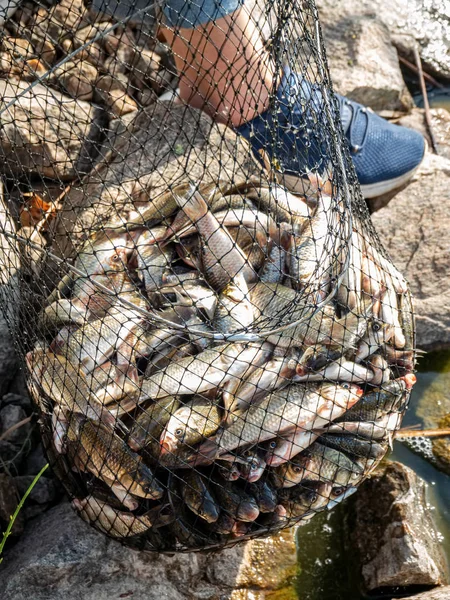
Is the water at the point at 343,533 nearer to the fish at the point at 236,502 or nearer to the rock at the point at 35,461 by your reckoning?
the fish at the point at 236,502

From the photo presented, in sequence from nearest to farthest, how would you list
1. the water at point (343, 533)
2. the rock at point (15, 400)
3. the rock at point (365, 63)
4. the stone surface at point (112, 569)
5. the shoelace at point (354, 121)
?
the stone surface at point (112, 569), the water at point (343, 533), the rock at point (15, 400), the shoelace at point (354, 121), the rock at point (365, 63)

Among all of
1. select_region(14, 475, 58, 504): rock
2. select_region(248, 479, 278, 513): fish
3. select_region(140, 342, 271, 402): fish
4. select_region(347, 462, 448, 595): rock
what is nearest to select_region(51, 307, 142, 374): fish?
select_region(140, 342, 271, 402): fish

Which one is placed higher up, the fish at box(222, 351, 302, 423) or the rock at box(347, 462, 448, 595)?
the fish at box(222, 351, 302, 423)

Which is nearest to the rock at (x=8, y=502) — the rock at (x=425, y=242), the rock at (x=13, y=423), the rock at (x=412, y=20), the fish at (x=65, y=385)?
the rock at (x=13, y=423)

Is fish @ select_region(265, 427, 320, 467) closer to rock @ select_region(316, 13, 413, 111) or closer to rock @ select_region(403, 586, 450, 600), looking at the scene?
rock @ select_region(403, 586, 450, 600)

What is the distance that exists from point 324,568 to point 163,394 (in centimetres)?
155

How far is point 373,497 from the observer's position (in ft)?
13.2

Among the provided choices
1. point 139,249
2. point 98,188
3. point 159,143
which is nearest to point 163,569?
point 139,249

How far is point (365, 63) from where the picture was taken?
20.7 feet

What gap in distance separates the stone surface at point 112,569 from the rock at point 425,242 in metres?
1.81

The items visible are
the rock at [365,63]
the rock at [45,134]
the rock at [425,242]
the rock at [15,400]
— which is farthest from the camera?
the rock at [365,63]

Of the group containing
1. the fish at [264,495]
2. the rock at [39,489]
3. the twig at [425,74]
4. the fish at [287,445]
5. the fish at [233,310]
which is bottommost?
the rock at [39,489]

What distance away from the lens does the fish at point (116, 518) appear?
3189 mm

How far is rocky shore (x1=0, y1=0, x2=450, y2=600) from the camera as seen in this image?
11.6 feet
